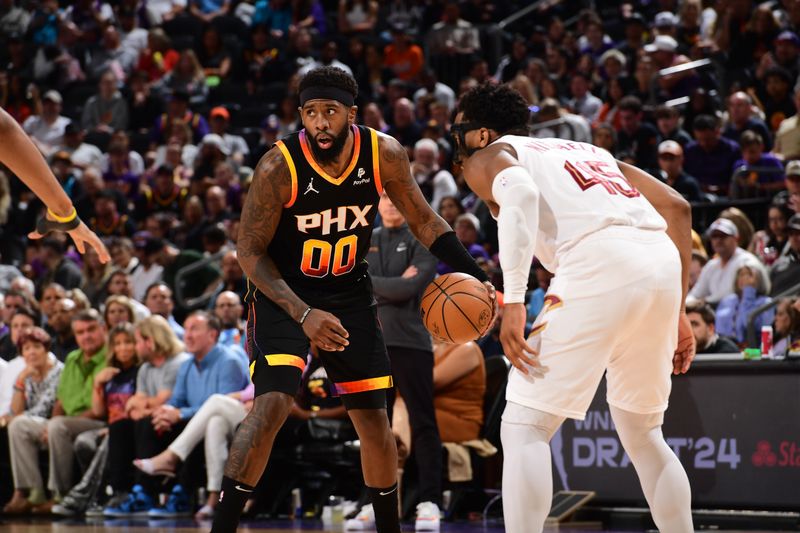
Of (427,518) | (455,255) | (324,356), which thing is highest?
(455,255)

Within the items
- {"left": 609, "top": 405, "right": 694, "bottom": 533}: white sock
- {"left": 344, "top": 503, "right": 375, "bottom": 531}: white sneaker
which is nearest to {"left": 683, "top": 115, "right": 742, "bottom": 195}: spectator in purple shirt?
{"left": 344, "top": 503, "right": 375, "bottom": 531}: white sneaker

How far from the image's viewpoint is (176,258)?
507 inches

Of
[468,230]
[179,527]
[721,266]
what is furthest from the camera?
[468,230]

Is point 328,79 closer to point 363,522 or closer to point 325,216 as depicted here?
point 325,216

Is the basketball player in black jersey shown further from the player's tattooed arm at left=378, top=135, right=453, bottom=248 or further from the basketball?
the basketball

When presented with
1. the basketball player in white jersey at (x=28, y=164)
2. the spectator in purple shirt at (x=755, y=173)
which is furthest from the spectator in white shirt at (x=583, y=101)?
the basketball player in white jersey at (x=28, y=164)

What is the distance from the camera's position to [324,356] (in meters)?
5.41

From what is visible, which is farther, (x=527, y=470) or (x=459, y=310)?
(x=459, y=310)

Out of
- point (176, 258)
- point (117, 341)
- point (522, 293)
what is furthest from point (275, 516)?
point (522, 293)

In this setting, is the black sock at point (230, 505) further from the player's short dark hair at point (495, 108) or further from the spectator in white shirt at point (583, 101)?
the spectator in white shirt at point (583, 101)

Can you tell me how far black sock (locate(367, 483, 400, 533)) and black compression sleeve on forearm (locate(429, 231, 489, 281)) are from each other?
3.36 ft

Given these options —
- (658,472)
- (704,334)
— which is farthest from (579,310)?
(704,334)

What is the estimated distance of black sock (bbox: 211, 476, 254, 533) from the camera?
501 centimetres

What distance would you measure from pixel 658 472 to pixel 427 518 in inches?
131
